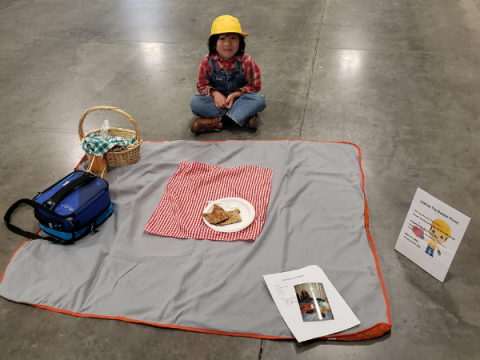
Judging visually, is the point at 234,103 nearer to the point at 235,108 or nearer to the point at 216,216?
the point at 235,108

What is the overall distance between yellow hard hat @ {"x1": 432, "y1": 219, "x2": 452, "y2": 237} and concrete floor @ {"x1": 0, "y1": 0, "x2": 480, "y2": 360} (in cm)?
28

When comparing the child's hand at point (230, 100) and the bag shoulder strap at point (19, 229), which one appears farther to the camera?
the child's hand at point (230, 100)

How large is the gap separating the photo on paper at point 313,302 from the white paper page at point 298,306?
0.05ft

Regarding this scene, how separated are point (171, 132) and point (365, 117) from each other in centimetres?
153

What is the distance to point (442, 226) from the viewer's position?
166cm

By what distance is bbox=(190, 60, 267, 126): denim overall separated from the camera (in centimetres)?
277

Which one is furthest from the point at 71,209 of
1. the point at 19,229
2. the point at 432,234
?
the point at 432,234

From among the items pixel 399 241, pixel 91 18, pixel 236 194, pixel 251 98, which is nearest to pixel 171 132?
pixel 251 98

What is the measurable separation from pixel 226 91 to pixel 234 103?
0.13 metres

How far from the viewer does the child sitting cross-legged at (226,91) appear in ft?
8.93

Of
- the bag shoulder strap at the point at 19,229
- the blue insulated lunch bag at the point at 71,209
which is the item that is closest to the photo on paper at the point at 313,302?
the blue insulated lunch bag at the point at 71,209

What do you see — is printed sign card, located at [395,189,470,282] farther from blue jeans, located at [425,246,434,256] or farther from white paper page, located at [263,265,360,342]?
white paper page, located at [263,265,360,342]

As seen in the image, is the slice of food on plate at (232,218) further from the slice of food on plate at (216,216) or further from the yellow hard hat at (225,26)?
the yellow hard hat at (225,26)

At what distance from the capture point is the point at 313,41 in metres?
4.04
